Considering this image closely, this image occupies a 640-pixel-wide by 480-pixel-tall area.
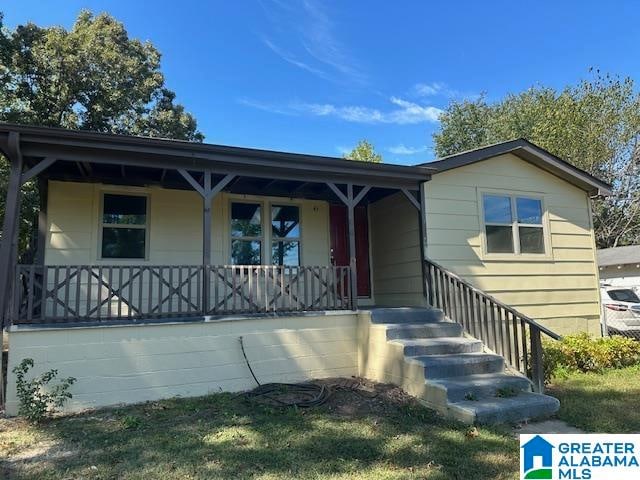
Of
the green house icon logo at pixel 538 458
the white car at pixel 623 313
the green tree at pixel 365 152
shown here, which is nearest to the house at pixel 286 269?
the green house icon logo at pixel 538 458

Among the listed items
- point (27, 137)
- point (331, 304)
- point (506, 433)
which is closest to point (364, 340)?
point (331, 304)

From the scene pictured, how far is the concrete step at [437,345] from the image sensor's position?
6.02m

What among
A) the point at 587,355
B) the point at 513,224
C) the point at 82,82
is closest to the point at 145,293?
the point at 513,224

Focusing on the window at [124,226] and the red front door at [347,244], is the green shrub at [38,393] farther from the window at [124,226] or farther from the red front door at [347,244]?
the red front door at [347,244]

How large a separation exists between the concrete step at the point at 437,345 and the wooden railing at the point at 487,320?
27cm

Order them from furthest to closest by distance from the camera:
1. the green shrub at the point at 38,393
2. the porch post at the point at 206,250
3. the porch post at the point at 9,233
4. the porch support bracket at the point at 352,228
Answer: the porch support bracket at the point at 352,228 → the porch post at the point at 206,250 → the porch post at the point at 9,233 → the green shrub at the point at 38,393

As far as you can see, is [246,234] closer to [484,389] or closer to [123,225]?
[123,225]

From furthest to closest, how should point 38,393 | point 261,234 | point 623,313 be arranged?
point 623,313
point 261,234
point 38,393

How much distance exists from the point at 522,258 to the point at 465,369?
12.9ft

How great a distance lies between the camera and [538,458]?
3508 mm

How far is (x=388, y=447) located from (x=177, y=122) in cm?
1703

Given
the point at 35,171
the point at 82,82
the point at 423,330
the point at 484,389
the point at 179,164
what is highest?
the point at 82,82

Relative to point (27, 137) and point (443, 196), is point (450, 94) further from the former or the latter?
point (27, 137)

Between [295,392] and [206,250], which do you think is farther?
[206,250]
